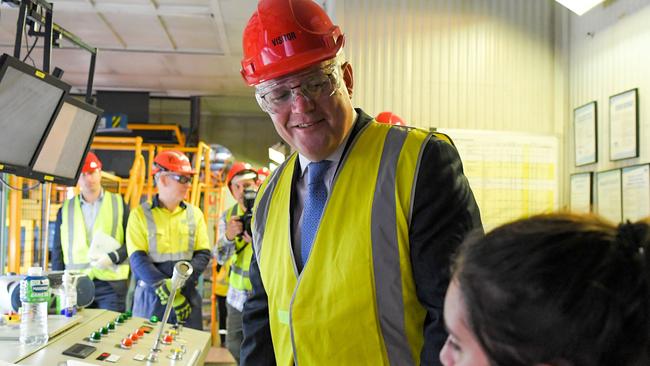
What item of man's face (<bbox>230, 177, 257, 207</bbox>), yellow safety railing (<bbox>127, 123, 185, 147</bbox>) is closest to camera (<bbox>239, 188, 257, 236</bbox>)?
man's face (<bbox>230, 177, 257, 207</bbox>)

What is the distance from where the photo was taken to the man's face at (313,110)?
5.03ft

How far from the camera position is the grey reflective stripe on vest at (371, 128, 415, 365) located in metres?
1.35

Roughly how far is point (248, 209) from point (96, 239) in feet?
4.28

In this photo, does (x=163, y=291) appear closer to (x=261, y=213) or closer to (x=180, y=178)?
(x=180, y=178)

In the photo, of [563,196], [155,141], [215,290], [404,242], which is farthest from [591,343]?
[155,141]

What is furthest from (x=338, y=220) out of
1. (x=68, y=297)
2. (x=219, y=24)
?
(x=219, y=24)

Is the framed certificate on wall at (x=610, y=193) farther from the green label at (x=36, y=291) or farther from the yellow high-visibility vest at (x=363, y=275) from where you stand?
the green label at (x=36, y=291)

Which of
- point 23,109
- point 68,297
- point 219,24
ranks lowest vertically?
point 68,297

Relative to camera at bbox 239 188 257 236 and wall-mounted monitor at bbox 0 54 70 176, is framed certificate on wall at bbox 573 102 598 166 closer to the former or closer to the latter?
camera at bbox 239 188 257 236

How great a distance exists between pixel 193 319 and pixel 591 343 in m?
3.69

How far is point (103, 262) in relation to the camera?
4.50 meters

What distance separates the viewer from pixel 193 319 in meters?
4.11

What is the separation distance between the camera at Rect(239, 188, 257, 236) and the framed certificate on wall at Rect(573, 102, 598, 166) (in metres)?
2.06

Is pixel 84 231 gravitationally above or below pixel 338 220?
below
